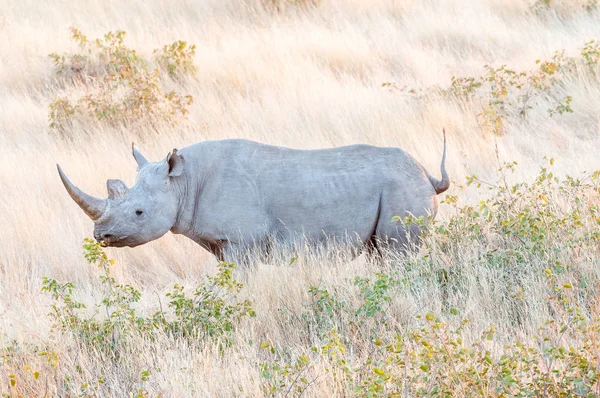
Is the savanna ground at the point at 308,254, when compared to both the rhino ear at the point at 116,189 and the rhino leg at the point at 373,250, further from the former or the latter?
the rhino ear at the point at 116,189

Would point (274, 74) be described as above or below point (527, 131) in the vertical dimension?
above

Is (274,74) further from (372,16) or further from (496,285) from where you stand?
(496,285)

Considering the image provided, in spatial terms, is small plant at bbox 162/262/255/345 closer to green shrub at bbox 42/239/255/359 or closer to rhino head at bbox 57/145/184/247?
green shrub at bbox 42/239/255/359

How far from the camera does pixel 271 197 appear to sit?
→ 635cm

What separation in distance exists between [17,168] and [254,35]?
5.83 m

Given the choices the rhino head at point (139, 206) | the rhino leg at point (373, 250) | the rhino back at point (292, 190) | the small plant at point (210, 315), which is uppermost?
the rhino head at point (139, 206)

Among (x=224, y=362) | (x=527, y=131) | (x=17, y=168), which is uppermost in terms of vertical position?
(x=17, y=168)

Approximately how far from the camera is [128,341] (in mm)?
5289

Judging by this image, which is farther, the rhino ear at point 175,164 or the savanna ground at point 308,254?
the rhino ear at point 175,164

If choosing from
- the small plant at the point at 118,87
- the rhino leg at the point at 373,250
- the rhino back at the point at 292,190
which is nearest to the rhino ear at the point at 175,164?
the rhino back at the point at 292,190

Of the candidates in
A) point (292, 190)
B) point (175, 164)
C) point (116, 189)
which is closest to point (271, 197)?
point (292, 190)

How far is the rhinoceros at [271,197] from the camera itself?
622 cm

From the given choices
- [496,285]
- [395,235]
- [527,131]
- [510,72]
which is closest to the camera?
[496,285]

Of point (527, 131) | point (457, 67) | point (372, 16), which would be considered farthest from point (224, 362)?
point (372, 16)
